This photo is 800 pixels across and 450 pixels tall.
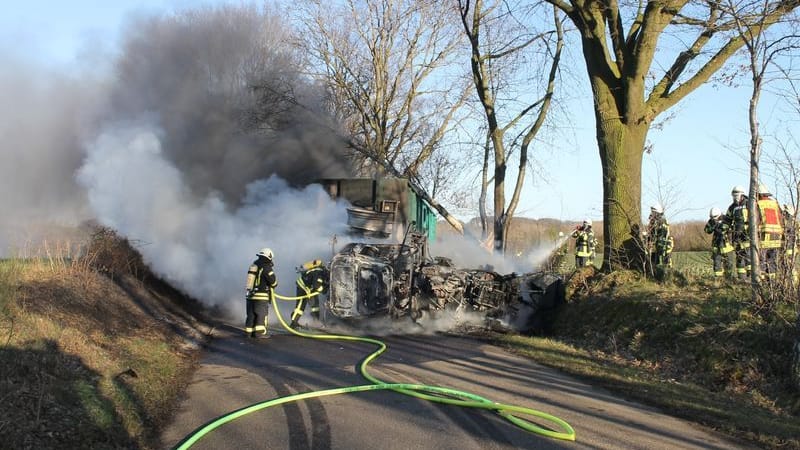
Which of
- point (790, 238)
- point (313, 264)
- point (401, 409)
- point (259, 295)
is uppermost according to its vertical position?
point (790, 238)

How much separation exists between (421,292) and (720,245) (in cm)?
565

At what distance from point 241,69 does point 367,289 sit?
13.2 meters

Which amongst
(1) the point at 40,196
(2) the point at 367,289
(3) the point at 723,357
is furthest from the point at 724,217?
(1) the point at 40,196

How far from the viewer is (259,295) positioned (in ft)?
37.4

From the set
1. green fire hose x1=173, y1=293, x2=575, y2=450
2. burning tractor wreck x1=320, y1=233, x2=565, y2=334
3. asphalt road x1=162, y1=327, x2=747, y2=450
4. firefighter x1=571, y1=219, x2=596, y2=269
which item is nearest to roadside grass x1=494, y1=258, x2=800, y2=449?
asphalt road x1=162, y1=327, x2=747, y2=450

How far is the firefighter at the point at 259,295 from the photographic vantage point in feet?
37.1

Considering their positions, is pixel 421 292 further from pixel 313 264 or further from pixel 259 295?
pixel 259 295

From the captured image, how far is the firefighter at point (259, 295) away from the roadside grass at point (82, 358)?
0.94 meters

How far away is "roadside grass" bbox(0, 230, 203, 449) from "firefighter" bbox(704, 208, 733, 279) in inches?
362

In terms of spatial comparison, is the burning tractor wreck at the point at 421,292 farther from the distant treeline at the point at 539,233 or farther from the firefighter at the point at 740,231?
the distant treeline at the point at 539,233

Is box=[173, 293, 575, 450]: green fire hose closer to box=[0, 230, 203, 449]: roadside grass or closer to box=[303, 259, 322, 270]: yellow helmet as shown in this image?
box=[0, 230, 203, 449]: roadside grass

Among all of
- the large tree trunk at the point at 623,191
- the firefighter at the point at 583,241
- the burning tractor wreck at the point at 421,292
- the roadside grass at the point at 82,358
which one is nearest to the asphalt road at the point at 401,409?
the roadside grass at the point at 82,358

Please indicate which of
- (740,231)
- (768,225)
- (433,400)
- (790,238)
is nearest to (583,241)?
(740,231)

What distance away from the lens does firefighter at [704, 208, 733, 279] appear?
467 inches
